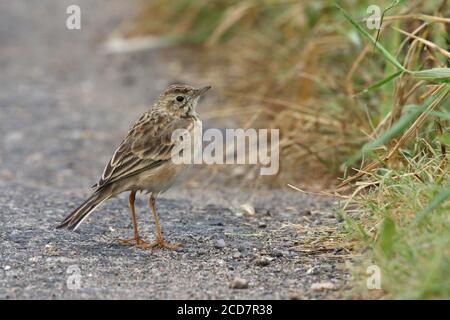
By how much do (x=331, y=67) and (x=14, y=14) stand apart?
849cm

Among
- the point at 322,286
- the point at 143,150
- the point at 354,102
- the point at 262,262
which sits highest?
the point at 354,102

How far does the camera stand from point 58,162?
9.09 metres

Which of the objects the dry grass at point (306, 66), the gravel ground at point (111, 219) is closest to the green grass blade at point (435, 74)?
the dry grass at point (306, 66)

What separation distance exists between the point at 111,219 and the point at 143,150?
38.9 inches

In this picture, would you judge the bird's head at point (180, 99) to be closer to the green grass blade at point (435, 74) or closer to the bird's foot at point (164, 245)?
the bird's foot at point (164, 245)

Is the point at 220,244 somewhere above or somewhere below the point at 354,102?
below

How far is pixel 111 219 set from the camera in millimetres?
6582

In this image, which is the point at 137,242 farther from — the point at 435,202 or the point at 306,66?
the point at 306,66

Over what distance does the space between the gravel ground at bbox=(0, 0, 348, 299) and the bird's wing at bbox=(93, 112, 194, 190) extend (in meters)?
0.49

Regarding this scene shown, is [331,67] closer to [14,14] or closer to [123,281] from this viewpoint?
[123,281]

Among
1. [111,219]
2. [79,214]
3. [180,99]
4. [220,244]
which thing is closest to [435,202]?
[220,244]

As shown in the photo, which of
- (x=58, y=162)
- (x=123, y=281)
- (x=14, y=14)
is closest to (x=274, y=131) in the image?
(x=58, y=162)

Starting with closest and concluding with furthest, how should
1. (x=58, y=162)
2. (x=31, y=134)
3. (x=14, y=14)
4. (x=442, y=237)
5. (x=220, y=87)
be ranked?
(x=442, y=237) < (x=58, y=162) < (x=31, y=134) < (x=220, y=87) < (x=14, y=14)

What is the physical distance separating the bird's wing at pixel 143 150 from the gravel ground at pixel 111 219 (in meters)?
0.49
